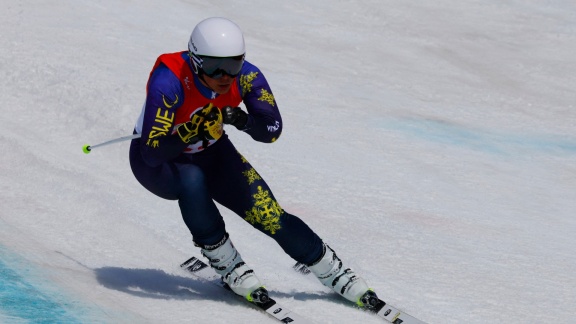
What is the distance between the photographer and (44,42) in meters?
11.4

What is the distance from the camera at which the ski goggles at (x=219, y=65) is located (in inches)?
212

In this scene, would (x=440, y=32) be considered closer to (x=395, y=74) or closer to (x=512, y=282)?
(x=395, y=74)

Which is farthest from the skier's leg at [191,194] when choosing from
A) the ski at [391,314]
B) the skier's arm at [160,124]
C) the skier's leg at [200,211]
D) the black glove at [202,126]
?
the ski at [391,314]

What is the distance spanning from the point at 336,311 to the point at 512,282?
175cm

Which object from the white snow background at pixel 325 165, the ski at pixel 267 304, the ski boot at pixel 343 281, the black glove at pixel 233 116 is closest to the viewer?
the black glove at pixel 233 116

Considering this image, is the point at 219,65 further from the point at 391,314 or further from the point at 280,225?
the point at 391,314

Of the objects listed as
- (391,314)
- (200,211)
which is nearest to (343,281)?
(391,314)

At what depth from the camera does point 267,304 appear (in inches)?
226

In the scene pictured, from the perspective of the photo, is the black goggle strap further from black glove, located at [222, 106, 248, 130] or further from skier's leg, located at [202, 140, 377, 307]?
skier's leg, located at [202, 140, 377, 307]

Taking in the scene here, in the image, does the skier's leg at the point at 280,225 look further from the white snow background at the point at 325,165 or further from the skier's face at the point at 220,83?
the skier's face at the point at 220,83

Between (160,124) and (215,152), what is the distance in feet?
1.98

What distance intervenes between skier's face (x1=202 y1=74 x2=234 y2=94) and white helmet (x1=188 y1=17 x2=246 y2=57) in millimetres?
156

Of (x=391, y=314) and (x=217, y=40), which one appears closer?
(x=217, y=40)

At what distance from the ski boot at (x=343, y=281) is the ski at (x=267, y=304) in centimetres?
38
